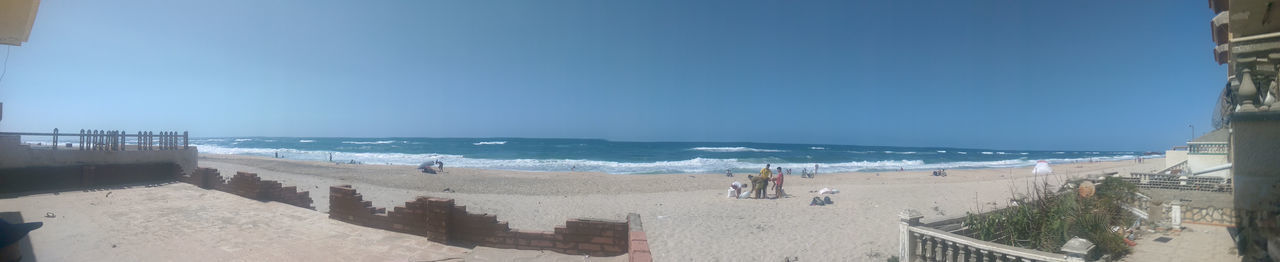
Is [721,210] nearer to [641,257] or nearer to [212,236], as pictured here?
[641,257]

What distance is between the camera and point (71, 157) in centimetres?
1054

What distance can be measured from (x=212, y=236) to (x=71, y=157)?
8.46 metres

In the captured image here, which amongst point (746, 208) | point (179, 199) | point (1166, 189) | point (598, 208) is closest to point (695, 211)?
point (746, 208)

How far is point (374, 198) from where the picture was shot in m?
15.1

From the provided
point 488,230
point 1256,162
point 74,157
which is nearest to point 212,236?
point 488,230

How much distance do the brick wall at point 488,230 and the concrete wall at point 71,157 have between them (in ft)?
30.5

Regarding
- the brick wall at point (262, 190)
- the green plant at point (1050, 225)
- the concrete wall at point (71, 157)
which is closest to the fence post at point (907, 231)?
the green plant at point (1050, 225)

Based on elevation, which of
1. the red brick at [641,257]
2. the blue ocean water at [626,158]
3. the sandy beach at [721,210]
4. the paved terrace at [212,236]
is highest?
the red brick at [641,257]

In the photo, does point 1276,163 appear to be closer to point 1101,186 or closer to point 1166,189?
point 1101,186

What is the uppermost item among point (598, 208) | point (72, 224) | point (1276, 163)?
point (1276, 163)

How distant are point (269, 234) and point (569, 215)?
6.96 metres

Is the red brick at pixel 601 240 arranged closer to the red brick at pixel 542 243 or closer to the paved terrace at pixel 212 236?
the paved terrace at pixel 212 236

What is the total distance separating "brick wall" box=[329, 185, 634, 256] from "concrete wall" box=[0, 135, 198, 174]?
9.29 meters

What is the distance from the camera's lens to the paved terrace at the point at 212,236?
5.28 metres
